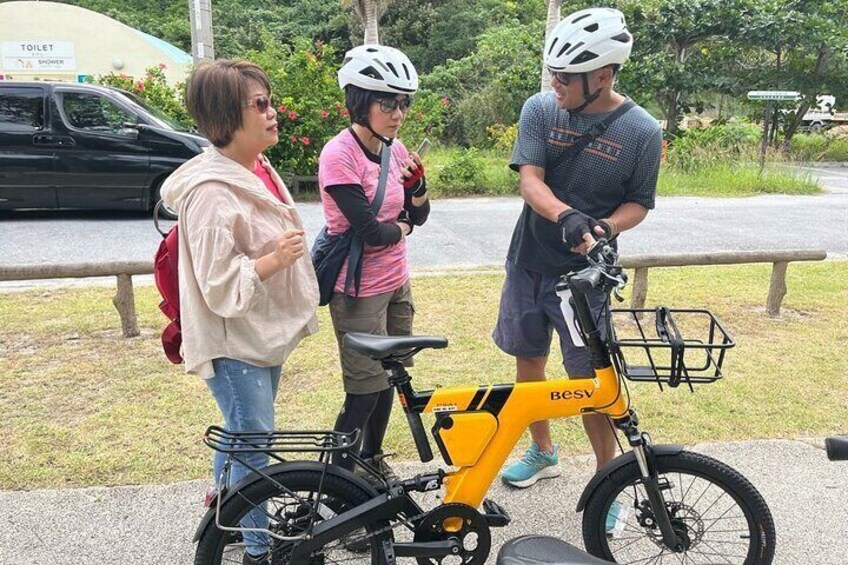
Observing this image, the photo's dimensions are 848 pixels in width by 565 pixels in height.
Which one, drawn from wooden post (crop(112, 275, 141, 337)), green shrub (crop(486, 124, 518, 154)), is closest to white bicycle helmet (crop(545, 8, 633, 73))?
wooden post (crop(112, 275, 141, 337))

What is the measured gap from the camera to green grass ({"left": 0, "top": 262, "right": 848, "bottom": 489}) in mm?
3480

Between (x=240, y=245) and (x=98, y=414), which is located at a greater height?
(x=240, y=245)

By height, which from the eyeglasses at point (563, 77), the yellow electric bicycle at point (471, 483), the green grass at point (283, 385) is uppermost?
the eyeglasses at point (563, 77)

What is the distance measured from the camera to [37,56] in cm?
1991

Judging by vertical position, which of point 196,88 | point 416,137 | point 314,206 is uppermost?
point 196,88

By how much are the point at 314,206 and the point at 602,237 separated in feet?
30.0

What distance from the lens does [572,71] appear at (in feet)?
8.33

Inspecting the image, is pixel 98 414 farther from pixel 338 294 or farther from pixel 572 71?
pixel 572 71

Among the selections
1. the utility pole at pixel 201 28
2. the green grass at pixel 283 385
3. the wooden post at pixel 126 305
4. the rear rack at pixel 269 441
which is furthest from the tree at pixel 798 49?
the rear rack at pixel 269 441

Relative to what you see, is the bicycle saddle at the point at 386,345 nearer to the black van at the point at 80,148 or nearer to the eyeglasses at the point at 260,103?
the eyeglasses at the point at 260,103

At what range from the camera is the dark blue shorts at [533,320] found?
9.33ft

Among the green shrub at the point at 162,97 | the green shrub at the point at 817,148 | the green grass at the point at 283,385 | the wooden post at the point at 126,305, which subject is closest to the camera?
the green grass at the point at 283,385

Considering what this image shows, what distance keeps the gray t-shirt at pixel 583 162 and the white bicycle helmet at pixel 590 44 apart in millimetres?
237

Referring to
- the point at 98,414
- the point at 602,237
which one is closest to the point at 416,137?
the point at 98,414
